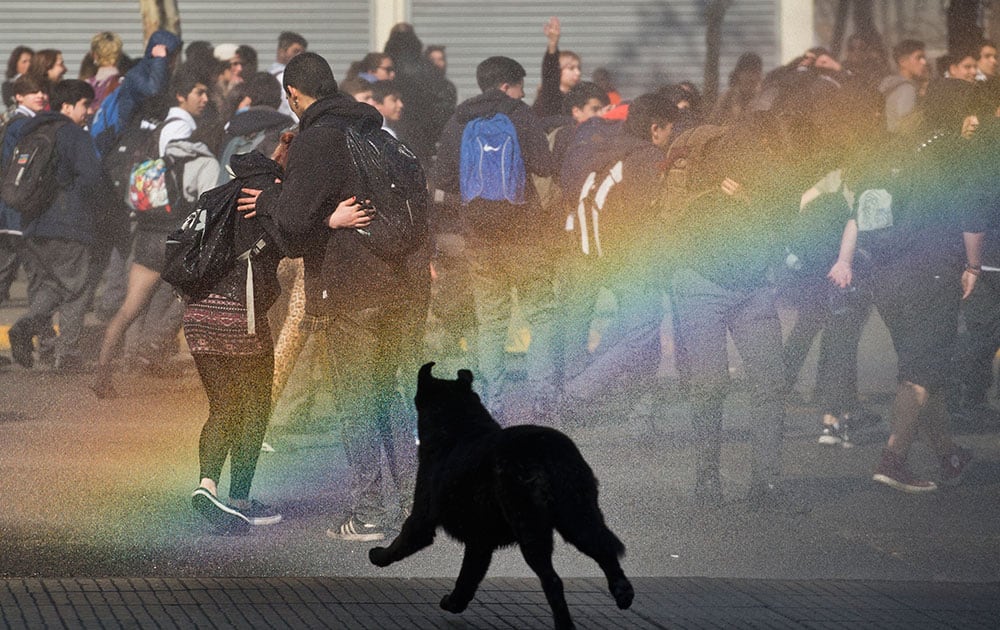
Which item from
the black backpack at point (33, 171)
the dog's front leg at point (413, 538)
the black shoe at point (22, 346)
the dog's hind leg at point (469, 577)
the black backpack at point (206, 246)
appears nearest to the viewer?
the dog's front leg at point (413, 538)

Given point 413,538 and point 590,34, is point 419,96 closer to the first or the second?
point 590,34

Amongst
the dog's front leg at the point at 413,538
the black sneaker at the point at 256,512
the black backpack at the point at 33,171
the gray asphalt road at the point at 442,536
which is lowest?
the gray asphalt road at the point at 442,536

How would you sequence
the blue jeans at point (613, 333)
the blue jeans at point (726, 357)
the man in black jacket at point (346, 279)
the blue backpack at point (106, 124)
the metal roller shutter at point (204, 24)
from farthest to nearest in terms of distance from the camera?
1. the metal roller shutter at point (204, 24)
2. the blue backpack at point (106, 124)
3. the blue jeans at point (613, 333)
4. the blue jeans at point (726, 357)
5. the man in black jacket at point (346, 279)

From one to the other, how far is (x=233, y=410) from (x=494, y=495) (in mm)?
2186

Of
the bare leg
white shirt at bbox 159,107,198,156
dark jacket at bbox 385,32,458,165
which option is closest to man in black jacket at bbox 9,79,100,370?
white shirt at bbox 159,107,198,156

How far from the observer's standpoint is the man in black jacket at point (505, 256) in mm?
10164

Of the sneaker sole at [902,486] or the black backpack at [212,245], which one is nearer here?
the black backpack at [212,245]

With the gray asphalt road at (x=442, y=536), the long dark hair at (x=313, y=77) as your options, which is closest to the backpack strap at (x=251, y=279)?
the long dark hair at (x=313, y=77)

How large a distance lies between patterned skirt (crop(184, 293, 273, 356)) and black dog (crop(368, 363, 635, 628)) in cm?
152

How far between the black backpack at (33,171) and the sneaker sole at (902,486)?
6.02 meters

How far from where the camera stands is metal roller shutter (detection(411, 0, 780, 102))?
74.9 ft

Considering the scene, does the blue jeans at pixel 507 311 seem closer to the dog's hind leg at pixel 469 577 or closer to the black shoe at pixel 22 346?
the black shoe at pixel 22 346

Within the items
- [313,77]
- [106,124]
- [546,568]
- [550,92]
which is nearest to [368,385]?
[313,77]

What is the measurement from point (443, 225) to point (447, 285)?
0.41 m
